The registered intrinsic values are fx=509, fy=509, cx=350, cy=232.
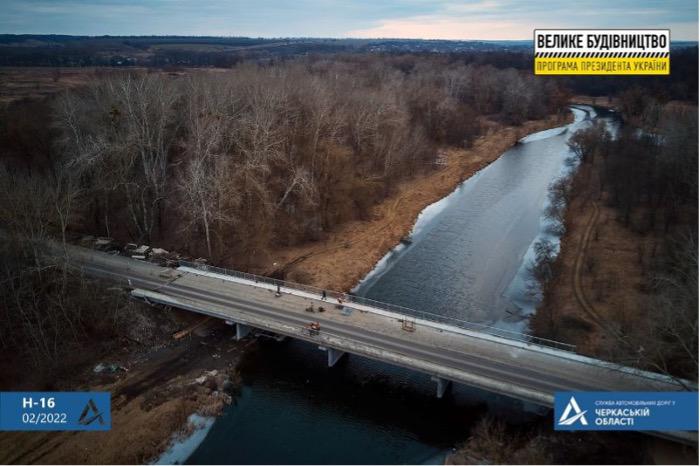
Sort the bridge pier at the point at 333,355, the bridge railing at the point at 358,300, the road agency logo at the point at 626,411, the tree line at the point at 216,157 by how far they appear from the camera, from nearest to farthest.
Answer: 1. the road agency logo at the point at 626,411
2. the bridge pier at the point at 333,355
3. the bridge railing at the point at 358,300
4. the tree line at the point at 216,157

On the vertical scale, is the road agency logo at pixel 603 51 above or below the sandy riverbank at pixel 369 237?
above

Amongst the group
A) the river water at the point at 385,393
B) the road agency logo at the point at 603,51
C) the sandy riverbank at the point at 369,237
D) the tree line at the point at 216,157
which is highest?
the road agency logo at the point at 603,51

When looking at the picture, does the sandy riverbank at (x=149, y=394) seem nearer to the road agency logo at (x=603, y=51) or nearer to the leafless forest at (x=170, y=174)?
the leafless forest at (x=170, y=174)

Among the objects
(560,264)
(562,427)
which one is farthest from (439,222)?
(562,427)

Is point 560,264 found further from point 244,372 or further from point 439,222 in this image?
point 244,372

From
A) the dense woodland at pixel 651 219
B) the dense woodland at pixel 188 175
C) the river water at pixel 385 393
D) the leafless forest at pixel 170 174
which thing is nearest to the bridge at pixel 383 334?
the river water at pixel 385 393

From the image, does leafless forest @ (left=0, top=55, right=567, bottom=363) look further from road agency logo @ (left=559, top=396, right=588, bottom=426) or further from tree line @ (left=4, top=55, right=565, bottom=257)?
road agency logo @ (left=559, top=396, right=588, bottom=426)
